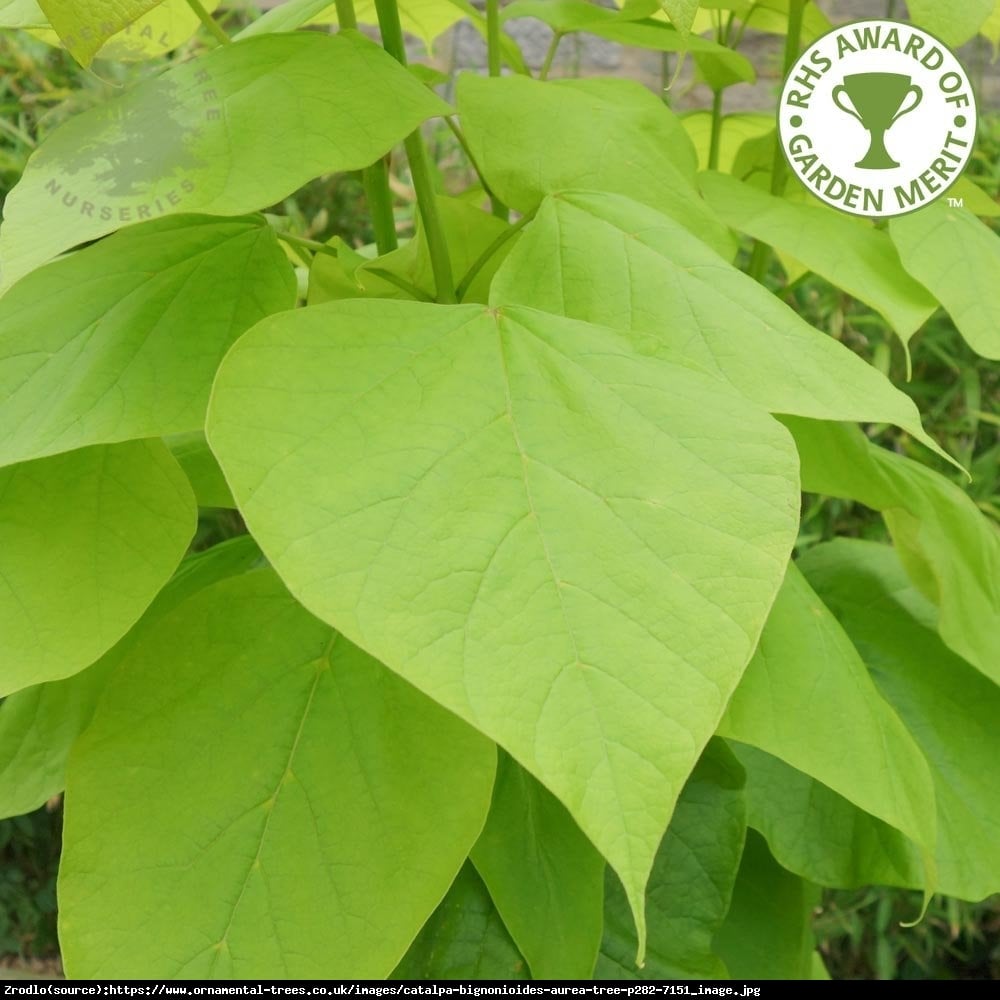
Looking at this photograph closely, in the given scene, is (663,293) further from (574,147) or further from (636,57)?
(636,57)

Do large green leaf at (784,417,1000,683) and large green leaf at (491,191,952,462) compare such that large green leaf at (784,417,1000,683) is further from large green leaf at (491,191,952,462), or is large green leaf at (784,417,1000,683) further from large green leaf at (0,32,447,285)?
large green leaf at (0,32,447,285)

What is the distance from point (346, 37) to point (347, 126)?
0.16 ft

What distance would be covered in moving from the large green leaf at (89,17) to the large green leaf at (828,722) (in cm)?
27

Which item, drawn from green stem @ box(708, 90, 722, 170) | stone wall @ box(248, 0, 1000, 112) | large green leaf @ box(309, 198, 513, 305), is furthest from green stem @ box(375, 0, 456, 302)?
stone wall @ box(248, 0, 1000, 112)

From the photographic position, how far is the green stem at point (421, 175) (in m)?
0.38

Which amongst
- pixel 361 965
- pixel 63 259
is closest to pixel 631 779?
pixel 361 965

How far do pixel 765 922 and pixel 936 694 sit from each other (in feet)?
0.47

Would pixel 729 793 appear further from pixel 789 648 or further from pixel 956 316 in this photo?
pixel 956 316

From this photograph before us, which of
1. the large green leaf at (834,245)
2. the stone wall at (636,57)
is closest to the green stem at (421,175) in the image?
the large green leaf at (834,245)

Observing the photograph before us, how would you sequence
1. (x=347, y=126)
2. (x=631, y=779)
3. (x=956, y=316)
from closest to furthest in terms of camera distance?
(x=631, y=779) < (x=347, y=126) < (x=956, y=316)

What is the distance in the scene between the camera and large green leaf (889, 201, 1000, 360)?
41 cm

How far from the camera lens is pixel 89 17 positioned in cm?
25

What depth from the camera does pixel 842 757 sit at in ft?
1.21

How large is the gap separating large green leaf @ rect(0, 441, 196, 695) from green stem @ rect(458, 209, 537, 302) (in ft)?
0.43
